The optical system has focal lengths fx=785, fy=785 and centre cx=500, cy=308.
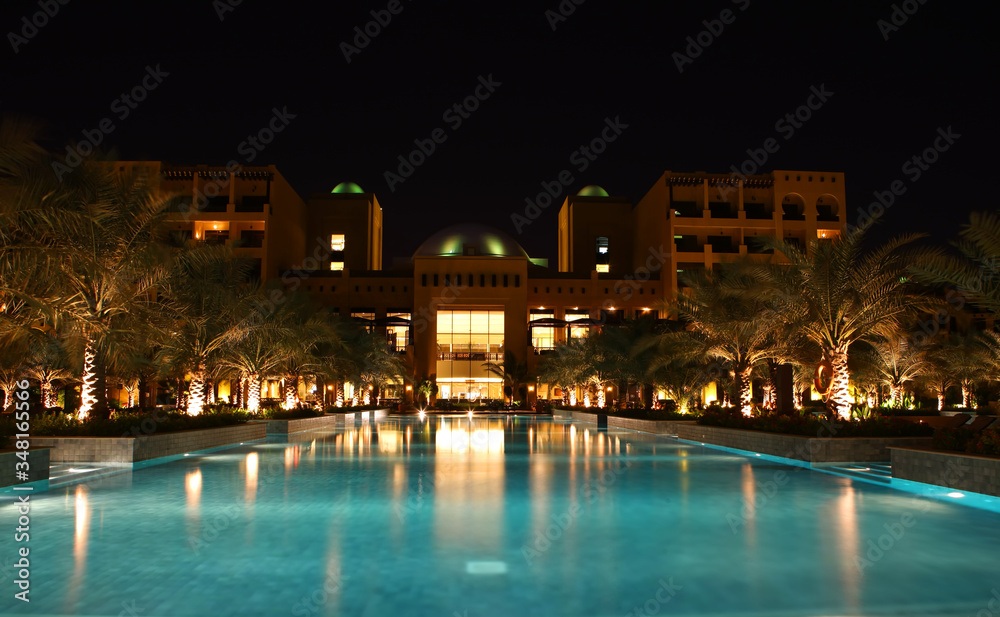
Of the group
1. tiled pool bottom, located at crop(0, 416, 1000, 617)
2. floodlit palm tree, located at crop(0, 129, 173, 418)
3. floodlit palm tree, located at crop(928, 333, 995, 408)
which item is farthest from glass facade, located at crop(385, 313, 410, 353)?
tiled pool bottom, located at crop(0, 416, 1000, 617)

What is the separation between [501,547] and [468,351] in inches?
2490

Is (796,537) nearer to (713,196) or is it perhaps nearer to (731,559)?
(731,559)

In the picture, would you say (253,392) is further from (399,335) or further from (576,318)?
(576,318)

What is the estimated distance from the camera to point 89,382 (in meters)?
16.1

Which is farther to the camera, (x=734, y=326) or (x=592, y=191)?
(x=592, y=191)

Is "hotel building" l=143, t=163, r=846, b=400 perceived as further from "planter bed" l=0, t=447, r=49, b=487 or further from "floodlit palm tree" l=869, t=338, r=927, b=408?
"planter bed" l=0, t=447, r=49, b=487

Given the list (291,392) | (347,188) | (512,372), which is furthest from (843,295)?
(347,188)

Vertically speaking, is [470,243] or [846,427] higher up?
[470,243]

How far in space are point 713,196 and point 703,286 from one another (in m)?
44.4

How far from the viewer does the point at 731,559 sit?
6.45 metres

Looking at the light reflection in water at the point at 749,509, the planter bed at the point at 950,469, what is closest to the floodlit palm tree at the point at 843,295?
the light reflection in water at the point at 749,509

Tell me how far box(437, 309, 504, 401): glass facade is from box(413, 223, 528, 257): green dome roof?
6876mm

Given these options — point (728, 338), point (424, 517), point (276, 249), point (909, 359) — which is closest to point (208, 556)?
point (424, 517)

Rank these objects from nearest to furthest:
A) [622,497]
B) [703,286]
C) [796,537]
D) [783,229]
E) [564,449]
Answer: [796,537] < [622,497] < [564,449] < [703,286] < [783,229]
